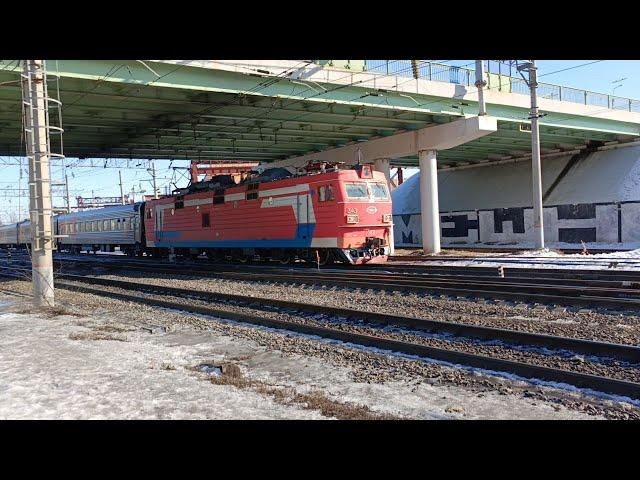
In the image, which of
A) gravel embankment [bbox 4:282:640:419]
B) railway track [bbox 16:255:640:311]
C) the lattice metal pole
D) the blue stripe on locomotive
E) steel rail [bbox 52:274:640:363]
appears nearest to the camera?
gravel embankment [bbox 4:282:640:419]

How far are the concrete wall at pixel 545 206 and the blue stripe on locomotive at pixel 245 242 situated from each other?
1789cm

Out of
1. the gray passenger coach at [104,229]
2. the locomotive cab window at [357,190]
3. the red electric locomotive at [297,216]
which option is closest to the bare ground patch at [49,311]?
the red electric locomotive at [297,216]

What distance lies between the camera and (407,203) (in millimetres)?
44750

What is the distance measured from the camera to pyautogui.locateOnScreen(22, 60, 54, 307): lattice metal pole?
1288 centimetres

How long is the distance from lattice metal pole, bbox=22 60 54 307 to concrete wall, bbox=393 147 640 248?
87.8 ft

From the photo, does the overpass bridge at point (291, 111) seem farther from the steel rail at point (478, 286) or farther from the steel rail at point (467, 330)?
the steel rail at point (467, 330)

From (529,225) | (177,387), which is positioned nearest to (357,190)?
(177,387)

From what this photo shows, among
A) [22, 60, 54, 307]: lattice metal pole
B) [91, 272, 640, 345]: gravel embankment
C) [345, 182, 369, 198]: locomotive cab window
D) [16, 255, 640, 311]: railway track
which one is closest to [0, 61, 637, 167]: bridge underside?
[22, 60, 54, 307]: lattice metal pole

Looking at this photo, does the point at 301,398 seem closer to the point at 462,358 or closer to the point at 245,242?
the point at 462,358

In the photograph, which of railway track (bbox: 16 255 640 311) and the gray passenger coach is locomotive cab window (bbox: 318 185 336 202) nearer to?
railway track (bbox: 16 255 640 311)

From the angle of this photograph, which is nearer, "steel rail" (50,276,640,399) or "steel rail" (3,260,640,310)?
"steel rail" (50,276,640,399)

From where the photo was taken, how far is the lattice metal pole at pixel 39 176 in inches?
507

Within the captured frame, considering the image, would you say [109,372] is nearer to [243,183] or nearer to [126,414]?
[126,414]

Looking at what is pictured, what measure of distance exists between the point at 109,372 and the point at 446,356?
4.30 meters
